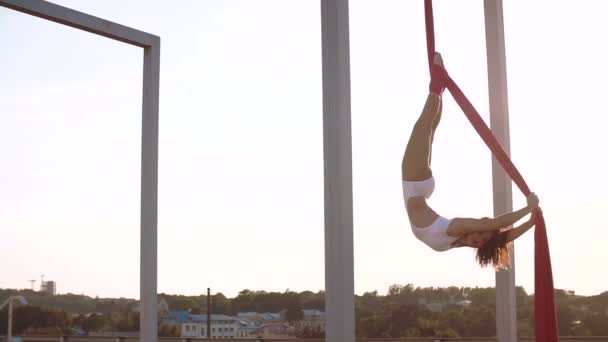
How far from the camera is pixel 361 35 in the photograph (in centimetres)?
436

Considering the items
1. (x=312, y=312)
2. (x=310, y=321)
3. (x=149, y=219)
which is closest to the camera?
(x=149, y=219)

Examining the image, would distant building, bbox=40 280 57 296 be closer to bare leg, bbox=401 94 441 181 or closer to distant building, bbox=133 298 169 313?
distant building, bbox=133 298 169 313

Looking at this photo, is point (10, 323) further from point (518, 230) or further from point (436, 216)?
point (518, 230)

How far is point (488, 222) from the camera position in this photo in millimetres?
2750

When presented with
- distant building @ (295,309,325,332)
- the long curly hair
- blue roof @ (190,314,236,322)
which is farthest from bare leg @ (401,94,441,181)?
blue roof @ (190,314,236,322)

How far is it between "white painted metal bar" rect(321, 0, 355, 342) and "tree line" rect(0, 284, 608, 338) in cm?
67

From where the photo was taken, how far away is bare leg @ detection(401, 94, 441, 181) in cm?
299

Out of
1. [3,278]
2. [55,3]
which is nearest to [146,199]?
[3,278]

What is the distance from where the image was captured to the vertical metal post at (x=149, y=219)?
11.8 ft

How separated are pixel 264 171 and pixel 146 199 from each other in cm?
280

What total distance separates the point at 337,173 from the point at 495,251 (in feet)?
2.63

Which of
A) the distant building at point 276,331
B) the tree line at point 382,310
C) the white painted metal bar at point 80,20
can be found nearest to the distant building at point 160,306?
the tree line at point 382,310

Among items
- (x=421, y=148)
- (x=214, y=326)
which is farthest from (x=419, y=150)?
(x=214, y=326)

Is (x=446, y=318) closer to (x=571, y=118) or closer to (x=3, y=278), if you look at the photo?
(x=571, y=118)
